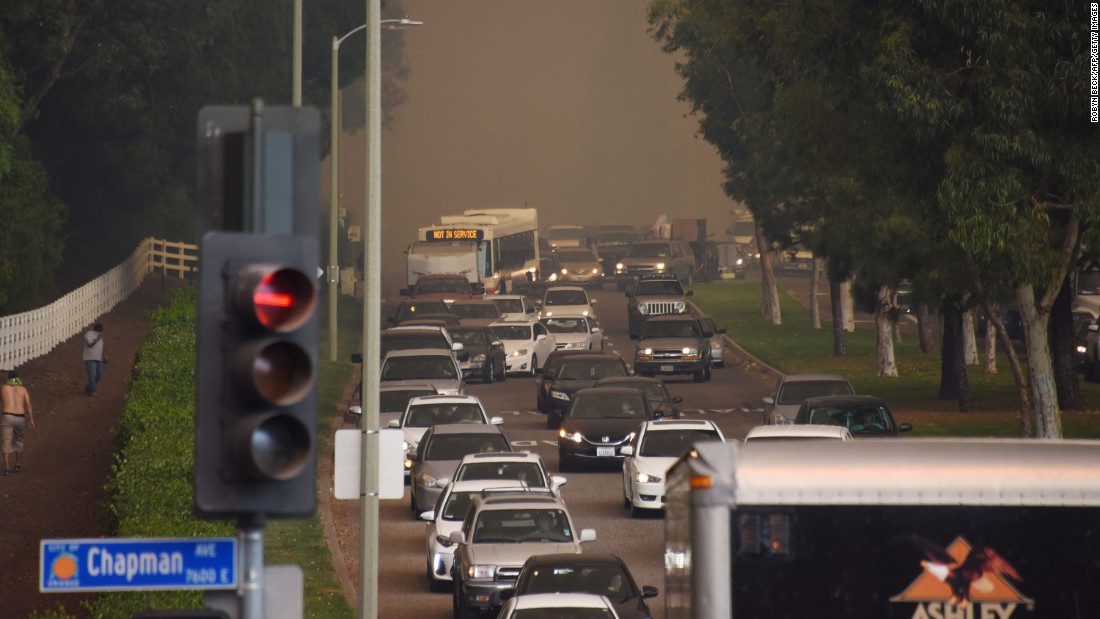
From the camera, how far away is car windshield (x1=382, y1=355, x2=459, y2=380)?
35.6 metres

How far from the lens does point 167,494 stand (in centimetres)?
1675

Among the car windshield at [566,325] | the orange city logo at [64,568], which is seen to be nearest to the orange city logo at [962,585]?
the orange city logo at [64,568]

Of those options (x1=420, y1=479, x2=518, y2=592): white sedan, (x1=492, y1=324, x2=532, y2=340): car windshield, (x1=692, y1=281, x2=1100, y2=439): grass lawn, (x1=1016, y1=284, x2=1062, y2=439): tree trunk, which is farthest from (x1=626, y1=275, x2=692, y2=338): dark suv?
(x1=420, y1=479, x2=518, y2=592): white sedan

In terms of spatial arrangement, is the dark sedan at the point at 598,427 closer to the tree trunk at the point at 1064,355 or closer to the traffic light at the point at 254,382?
the tree trunk at the point at 1064,355

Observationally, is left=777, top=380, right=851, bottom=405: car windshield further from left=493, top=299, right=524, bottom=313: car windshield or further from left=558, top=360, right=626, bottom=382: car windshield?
left=493, top=299, right=524, bottom=313: car windshield

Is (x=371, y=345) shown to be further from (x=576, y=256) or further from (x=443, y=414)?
(x=576, y=256)

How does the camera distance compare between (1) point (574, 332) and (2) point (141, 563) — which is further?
(1) point (574, 332)

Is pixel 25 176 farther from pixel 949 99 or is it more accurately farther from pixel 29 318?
pixel 949 99

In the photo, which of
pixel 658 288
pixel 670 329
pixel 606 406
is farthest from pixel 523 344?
pixel 606 406

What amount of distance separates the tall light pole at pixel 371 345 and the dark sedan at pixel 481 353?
27.3 m

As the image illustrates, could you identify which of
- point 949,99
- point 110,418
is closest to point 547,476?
point 949,99

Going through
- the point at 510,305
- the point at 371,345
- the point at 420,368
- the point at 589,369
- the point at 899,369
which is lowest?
the point at 899,369

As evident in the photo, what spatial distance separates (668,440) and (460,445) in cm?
363

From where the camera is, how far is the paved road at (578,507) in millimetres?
20328
